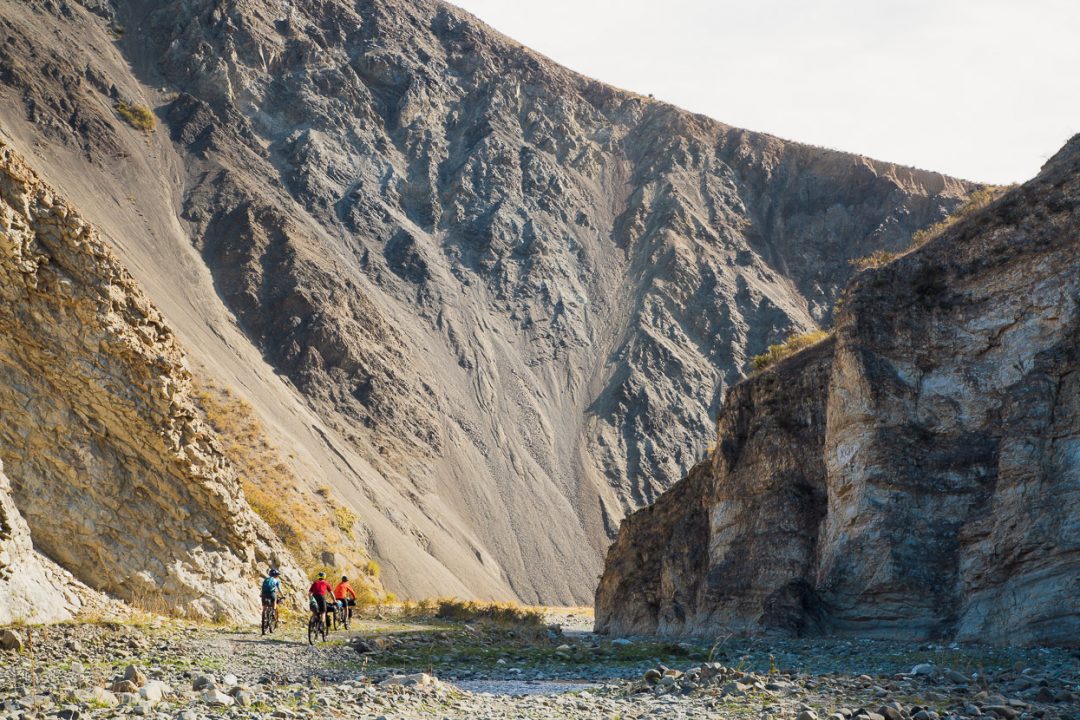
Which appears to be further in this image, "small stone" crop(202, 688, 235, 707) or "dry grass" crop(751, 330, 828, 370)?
"dry grass" crop(751, 330, 828, 370)

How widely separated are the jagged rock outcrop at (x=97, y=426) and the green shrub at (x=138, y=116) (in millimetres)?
60027

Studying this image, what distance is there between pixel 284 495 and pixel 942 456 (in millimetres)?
32214

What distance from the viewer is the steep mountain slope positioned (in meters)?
66.2

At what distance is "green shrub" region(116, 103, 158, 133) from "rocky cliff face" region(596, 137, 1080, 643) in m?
66.1

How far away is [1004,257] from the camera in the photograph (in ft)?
72.8

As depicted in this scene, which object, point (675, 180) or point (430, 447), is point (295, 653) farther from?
point (675, 180)

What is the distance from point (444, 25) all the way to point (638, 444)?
52.2 meters

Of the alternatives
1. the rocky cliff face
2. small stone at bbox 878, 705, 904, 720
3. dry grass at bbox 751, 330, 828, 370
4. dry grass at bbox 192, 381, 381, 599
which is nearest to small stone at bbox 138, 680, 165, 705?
small stone at bbox 878, 705, 904, 720

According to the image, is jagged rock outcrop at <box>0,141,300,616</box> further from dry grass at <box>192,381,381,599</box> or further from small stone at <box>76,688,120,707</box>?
dry grass at <box>192,381,381,599</box>

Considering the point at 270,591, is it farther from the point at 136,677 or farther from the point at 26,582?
the point at 136,677

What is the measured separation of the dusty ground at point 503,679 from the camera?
11.1 metres

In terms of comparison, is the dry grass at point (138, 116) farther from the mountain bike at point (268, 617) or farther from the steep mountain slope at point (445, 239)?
the mountain bike at point (268, 617)

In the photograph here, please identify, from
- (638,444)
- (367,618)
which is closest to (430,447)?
(638,444)

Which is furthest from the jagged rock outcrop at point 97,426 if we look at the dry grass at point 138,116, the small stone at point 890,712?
the dry grass at point 138,116
